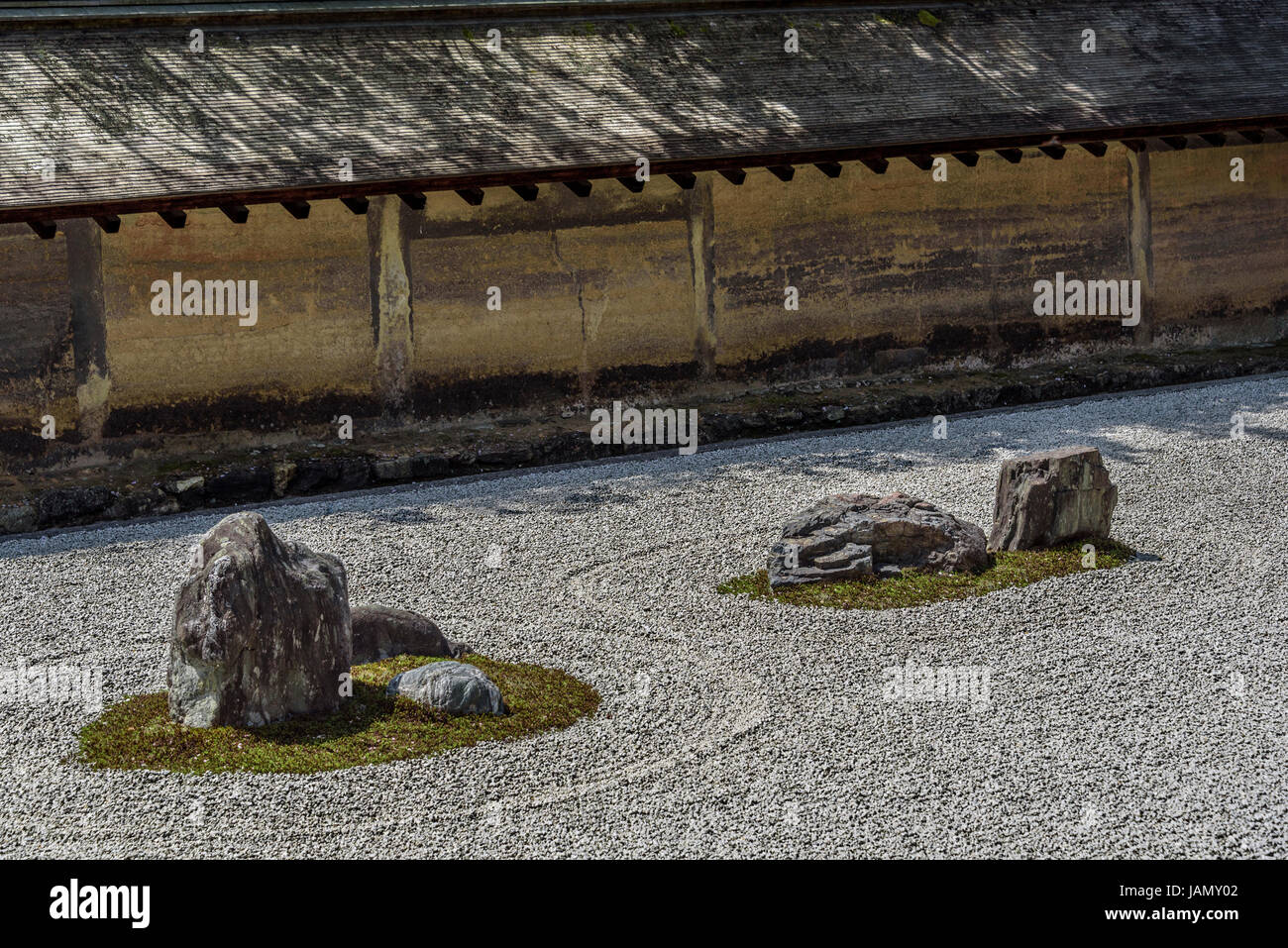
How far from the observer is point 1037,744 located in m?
8.42

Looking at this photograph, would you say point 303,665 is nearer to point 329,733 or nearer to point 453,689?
point 329,733

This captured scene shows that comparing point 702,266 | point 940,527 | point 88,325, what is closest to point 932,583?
point 940,527

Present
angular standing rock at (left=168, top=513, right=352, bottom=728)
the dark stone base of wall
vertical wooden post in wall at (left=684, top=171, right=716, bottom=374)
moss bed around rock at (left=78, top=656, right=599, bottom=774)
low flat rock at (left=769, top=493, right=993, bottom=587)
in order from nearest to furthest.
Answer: moss bed around rock at (left=78, top=656, right=599, bottom=774) → angular standing rock at (left=168, top=513, right=352, bottom=728) → low flat rock at (left=769, top=493, right=993, bottom=587) → the dark stone base of wall → vertical wooden post in wall at (left=684, top=171, right=716, bottom=374)

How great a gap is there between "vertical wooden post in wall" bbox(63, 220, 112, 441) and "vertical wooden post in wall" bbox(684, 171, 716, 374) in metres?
5.93

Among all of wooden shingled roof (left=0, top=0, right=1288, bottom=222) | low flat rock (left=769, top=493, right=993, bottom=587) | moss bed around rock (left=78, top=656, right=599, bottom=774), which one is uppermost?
wooden shingled roof (left=0, top=0, right=1288, bottom=222)

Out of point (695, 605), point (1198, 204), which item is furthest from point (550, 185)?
point (1198, 204)

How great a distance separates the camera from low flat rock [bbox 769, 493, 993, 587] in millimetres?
11219

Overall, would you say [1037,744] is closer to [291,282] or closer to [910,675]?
[910,675]

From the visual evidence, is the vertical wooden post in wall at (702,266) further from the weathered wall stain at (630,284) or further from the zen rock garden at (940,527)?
the zen rock garden at (940,527)

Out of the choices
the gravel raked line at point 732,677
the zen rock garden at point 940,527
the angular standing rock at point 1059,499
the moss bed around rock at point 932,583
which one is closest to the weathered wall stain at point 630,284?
the gravel raked line at point 732,677

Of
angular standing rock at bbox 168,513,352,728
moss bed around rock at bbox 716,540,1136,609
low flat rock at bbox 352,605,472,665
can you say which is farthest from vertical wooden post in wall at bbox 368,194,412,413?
angular standing rock at bbox 168,513,352,728

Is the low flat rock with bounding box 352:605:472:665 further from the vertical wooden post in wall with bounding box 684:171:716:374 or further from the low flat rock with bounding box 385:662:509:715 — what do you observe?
the vertical wooden post in wall with bounding box 684:171:716:374

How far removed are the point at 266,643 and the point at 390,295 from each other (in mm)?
7373

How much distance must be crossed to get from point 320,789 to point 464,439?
7.60 meters
